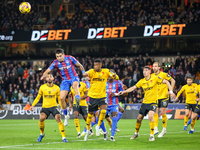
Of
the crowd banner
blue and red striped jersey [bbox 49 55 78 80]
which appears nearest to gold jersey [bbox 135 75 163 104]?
blue and red striped jersey [bbox 49 55 78 80]

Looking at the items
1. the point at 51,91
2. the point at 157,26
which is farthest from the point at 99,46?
the point at 51,91

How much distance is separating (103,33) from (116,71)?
16.3 ft

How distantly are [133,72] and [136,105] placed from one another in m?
4.01

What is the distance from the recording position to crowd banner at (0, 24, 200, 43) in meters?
31.8

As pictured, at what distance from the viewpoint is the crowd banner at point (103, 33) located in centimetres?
3178

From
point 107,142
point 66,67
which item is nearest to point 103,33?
point 66,67

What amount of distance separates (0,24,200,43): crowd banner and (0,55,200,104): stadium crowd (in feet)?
8.65

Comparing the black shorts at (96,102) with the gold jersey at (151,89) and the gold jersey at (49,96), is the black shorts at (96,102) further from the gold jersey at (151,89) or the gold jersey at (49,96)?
the gold jersey at (151,89)

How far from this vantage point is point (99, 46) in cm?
3700

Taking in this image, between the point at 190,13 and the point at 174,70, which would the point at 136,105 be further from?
the point at 190,13

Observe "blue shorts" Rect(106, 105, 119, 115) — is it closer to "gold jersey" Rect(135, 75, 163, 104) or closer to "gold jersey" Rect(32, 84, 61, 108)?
"gold jersey" Rect(135, 75, 163, 104)

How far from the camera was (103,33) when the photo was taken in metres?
33.5

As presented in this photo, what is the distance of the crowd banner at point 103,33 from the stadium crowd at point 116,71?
2.64 meters

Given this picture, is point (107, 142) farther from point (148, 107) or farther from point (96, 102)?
point (148, 107)
